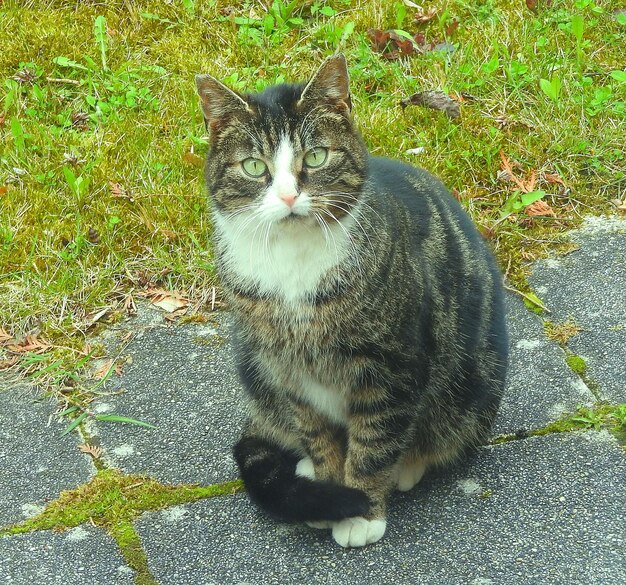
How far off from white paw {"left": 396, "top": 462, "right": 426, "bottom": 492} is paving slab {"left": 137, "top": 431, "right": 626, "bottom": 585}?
36 mm

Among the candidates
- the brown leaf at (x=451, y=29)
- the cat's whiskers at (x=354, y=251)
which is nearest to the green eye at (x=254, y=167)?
the cat's whiskers at (x=354, y=251)

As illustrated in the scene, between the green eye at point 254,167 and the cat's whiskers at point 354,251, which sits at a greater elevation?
the green eye at point 254,167

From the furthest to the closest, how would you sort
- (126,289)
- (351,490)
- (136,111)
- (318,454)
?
1. (136,111)
2. (126,289)
3. (318,454)
4. (351,490)

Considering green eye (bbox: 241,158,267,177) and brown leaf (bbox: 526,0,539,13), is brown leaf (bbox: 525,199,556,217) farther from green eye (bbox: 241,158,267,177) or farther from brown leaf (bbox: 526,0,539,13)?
green eye (bbox: 241,158,267,177)

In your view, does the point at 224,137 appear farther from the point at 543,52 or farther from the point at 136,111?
the point at 543,52

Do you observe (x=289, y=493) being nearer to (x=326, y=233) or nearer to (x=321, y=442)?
(x=321, y=442)

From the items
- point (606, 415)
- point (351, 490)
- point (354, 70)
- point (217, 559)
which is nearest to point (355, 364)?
point (351, 490)

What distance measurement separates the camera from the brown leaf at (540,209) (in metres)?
3.63

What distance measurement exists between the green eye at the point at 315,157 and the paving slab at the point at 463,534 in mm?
965

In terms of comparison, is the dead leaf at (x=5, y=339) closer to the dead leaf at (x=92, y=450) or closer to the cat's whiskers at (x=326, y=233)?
the dead leaf at (x=92, y=450)

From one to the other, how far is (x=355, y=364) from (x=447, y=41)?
2.47 metres

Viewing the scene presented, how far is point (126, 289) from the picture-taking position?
348 cm

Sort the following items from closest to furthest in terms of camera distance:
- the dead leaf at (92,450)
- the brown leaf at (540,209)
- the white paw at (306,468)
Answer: the white paw at (306,468), the dead leaf at (92,450), the brown leaf at (540,209)

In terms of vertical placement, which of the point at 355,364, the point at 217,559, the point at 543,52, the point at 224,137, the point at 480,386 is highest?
the point at 224,137
